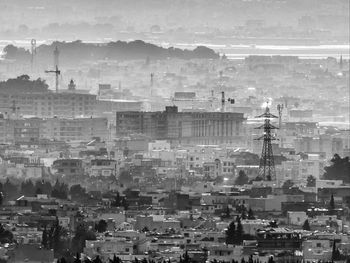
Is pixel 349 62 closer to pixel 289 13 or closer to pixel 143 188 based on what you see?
pixel 289 13

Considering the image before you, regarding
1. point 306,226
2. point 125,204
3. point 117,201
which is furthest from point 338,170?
point 306,226

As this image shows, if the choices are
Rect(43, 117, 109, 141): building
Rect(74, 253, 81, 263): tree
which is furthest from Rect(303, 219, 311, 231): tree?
Rect(43, 117, 109, 141): building

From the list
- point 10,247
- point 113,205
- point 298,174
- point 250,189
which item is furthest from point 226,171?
point 10,247

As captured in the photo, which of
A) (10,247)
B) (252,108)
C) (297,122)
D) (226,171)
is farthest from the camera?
(252,108)

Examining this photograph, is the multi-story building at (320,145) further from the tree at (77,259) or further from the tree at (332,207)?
the tree at (77,259)

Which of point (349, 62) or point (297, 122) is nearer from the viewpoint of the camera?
point (297, 122)

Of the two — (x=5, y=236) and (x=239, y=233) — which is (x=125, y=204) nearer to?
(x=239, y=233)

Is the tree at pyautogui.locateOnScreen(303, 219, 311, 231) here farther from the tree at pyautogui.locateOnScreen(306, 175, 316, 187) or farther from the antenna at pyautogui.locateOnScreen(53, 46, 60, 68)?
the antenna at pyautogui.locateOnScreen(53, 46, 60, 68)
